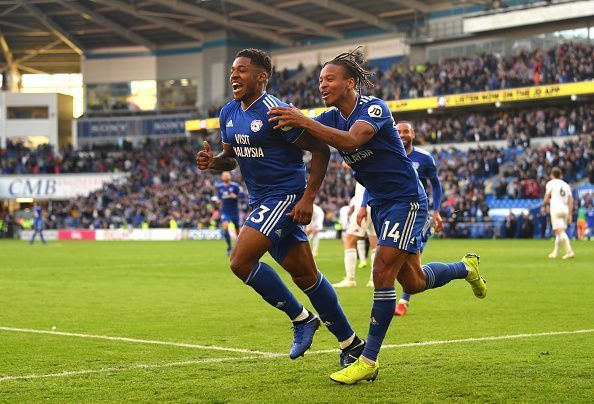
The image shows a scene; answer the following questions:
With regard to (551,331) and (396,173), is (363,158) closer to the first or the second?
(396,173)

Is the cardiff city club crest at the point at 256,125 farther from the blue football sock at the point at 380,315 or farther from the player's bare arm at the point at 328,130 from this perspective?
the blue football sock at the point at 380,315

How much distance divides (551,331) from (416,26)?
52.1 m

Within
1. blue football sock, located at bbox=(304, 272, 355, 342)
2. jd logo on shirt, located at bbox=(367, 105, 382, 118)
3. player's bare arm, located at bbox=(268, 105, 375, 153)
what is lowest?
blue football sock, located at bbox=(304, 272, 355, 342)

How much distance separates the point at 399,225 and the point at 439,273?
124 centimetres

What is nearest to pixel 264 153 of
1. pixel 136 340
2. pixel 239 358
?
pixel 239 358

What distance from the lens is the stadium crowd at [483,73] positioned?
50281 millimetres

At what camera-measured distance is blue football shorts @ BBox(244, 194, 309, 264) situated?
7609mm

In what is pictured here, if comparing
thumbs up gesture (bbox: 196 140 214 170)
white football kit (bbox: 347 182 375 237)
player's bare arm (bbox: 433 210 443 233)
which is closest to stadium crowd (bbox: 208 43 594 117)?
white football kit (bbox: 347 182 375 237)

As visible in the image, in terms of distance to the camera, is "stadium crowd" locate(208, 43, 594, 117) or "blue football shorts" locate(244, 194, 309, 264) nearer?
"blue football shorts" locate(244, 194, 309, 264)

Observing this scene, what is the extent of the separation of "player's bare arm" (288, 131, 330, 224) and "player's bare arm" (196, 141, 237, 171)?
0.94 m

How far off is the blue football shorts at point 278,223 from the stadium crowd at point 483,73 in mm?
39746

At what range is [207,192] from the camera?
59.7m

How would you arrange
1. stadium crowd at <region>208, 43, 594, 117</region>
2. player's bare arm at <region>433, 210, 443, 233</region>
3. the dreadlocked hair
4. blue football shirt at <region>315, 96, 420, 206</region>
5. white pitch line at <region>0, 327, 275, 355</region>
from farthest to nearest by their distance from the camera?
stadium crowd at <region>208, 43, 594, 117</region> < player's bare arm at <region>433, 210, 443, 233</region> < white pitch line at <region>0, 327, 275, 355</region> < the dreadlocked hair < blue football shirt at <region>315, 96, 420, 206</region>

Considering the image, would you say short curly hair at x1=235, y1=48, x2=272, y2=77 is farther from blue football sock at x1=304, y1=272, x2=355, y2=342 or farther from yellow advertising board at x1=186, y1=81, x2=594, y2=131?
yellow advertising board at x1=186, y1=81, x2=594, y2=131
